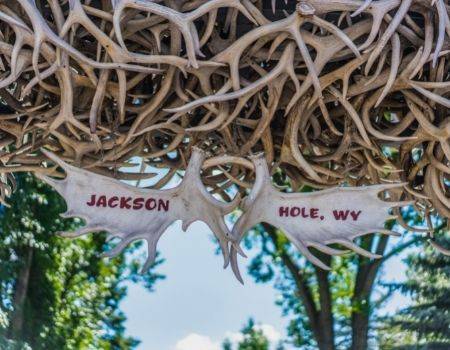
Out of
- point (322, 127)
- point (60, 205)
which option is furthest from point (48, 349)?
point (322, 127)

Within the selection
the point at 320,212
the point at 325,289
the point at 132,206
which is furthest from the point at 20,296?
the point at 320,212

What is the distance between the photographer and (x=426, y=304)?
384 inches

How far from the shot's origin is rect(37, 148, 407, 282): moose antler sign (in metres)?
5.37

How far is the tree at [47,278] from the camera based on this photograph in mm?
11344

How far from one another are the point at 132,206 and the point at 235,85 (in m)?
0.69

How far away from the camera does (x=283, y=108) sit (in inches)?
229

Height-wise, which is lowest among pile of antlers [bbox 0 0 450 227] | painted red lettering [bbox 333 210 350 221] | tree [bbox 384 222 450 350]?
painted red lettering [bbox 333 210 350 221]

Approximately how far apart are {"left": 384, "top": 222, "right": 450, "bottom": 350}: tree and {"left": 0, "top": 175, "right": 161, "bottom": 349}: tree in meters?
3.23

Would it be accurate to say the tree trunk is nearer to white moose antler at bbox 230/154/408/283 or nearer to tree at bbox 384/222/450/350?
tree at bbox 384/222/450/350

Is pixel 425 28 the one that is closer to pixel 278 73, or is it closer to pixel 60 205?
pixel 278 73

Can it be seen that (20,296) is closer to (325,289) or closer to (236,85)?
(325,289)

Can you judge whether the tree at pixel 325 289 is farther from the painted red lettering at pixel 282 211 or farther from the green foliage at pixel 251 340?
the painted red lettering at pixel 282 211

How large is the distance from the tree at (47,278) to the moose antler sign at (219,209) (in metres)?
5.23

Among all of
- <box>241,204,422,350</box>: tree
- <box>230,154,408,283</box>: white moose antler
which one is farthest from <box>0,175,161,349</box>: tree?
<box>230,154,408,283</box>: white moose antler
